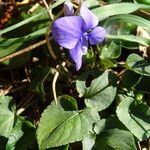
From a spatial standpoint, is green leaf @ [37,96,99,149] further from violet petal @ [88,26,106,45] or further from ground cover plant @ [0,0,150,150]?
violet petal @ [88,26,106,45]

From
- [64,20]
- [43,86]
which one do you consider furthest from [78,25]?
[43,86]

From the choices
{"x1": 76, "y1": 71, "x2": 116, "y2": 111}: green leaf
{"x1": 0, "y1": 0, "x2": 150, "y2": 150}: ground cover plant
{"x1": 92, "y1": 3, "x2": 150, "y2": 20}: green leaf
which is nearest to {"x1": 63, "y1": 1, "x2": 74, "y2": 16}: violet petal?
{"x1": 0, "y1": 0, "x2": 150, "y2": 150}: ground cover plant

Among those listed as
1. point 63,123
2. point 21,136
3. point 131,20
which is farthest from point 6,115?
point 131,20

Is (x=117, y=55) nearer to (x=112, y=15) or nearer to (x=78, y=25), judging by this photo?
(x=112, y=15)

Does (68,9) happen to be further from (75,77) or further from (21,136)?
(21,136)

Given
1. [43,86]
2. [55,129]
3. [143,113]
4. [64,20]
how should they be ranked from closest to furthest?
1. [64,20]
2. [55,129]
3. [143,113]
4. [43,86]

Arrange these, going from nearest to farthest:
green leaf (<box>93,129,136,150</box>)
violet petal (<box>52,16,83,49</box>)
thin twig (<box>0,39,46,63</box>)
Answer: violet petal (<box>52,16,83,49</box>), green leaf (<box>93,129,136,150</box>), thin twig (<box>0,39,46,63</box>)
